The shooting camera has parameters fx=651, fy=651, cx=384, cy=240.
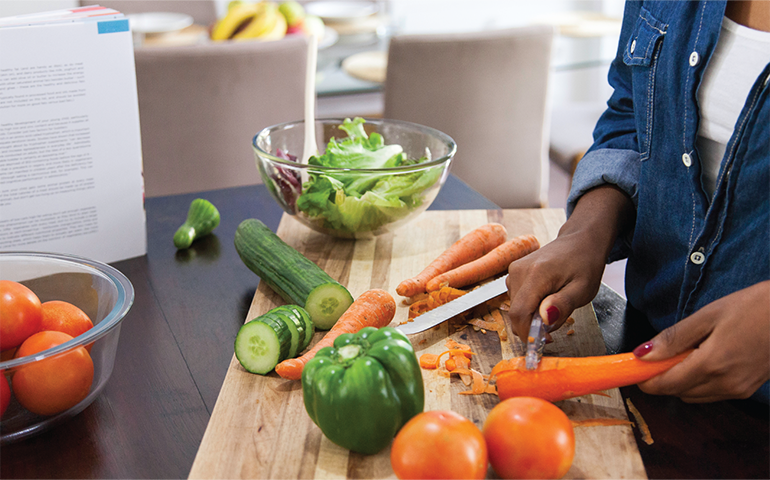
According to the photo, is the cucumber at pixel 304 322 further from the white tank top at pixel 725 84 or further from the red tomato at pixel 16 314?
the white tank top at pixel 725 84

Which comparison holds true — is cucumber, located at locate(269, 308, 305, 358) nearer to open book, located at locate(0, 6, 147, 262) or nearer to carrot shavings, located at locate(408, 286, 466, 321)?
carrot shavings, located at locate(408, 286, 466, 321)

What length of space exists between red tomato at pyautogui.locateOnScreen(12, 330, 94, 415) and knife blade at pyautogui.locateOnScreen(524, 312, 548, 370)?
1.92ft

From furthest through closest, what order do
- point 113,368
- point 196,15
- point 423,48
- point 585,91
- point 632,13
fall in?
point 585,91 < point 196,15 < point 423,48 < point 632,13 < point 113,368

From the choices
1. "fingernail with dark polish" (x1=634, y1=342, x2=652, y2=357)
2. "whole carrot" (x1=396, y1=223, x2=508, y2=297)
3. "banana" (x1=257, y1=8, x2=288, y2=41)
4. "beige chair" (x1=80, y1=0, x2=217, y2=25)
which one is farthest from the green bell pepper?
"beige chair" (x1=80, y1=0, x2=217, y2=25)

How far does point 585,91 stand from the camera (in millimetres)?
5402

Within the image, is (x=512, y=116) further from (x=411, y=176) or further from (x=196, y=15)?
(x=196, y=15)

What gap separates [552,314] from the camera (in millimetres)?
921

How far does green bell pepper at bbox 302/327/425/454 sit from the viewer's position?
76 centimetres

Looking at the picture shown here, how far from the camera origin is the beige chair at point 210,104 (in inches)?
88.4

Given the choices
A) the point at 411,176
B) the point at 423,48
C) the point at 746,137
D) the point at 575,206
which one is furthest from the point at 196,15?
the point at 746,137

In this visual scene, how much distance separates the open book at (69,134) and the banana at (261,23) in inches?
71.5

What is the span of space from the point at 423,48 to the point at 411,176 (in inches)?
49.9

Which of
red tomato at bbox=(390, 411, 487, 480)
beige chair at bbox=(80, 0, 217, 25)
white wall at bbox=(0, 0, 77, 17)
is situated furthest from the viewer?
white wall at bbox=(0, 0, 77, 17)

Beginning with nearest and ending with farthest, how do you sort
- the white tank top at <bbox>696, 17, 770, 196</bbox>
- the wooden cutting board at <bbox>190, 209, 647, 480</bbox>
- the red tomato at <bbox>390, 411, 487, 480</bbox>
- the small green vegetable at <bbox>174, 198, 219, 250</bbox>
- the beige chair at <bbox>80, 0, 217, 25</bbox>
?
the red tomato at <bbox>390, 411, 487, 480</bbox> → the wooden cutting board at <bbox>190, 209, 647, 480</bbox> → the white tank top at <bbox>696, 17, 770, 196</bbox> → the small green vegetable at <bbox>174, 198, 219, 250</bbox> → the beige chair at <bbox>80, 0, 217, 25</bbox>
